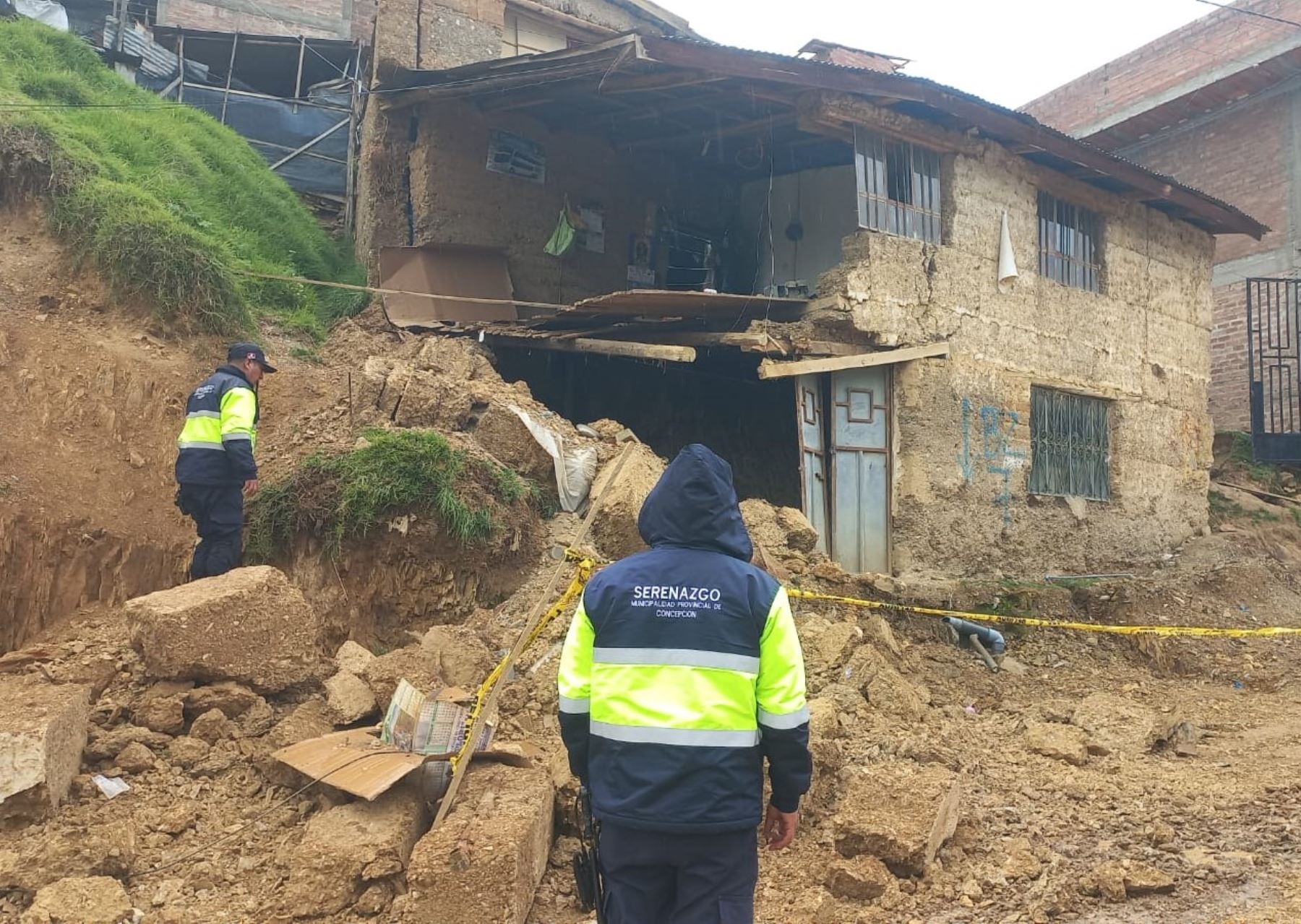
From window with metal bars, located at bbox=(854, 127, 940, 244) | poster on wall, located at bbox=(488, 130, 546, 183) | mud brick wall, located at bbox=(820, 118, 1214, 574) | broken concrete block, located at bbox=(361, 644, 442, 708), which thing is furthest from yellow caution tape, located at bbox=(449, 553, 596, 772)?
poster on wall, located at bbox=(488, 130, 546, 183)

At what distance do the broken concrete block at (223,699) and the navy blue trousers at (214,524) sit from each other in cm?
117

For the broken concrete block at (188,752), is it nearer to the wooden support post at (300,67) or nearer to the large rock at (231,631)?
the large rock at (231,631)

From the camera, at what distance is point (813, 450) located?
9.52 metres

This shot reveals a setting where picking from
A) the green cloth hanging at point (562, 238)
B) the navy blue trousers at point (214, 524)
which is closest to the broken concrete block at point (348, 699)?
the navy blue trousers at point (214, 524)

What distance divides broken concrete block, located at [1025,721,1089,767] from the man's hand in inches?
143

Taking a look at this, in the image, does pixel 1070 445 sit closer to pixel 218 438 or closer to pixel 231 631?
pixel 218 438

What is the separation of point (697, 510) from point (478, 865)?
171 centimetres

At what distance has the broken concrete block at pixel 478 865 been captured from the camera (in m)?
3.68

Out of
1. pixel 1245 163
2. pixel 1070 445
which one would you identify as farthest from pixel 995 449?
pixel 1245 163

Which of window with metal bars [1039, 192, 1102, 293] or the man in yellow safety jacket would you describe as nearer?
the man in yellow safety jacket

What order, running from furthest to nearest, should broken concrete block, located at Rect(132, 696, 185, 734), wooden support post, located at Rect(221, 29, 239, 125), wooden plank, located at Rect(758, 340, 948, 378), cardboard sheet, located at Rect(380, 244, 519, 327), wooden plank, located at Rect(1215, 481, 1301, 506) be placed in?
wooden plank, located at Rect(1215, 481, 1301, 506) → wooden support post, located at Rect(221, 29, 239, 125) → cardboard sheet, located at Rect(380, 244, 519, 327) → wooden plank, located at Rect(758, 340, 948, 378) → broken concrete block, located at Rect(132, 696, 185, 734)

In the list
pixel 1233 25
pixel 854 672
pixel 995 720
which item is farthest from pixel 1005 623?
pixel 1233 25

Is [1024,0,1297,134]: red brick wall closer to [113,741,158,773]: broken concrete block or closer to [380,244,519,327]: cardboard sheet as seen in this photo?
[380,244,519,327]: cardboard sheet

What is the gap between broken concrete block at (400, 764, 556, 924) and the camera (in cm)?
368
